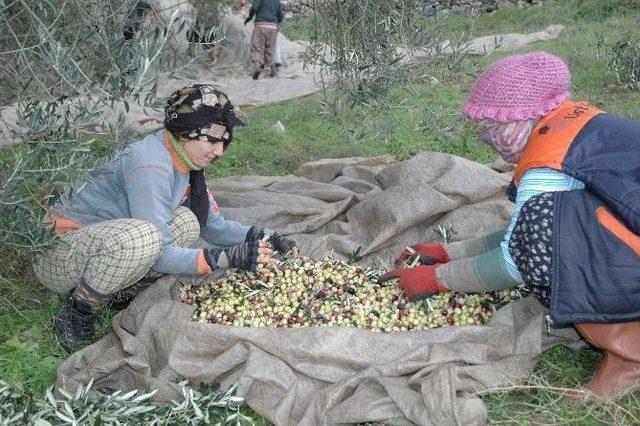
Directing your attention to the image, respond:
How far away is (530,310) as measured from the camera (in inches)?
129

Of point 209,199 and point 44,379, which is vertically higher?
point 209,199

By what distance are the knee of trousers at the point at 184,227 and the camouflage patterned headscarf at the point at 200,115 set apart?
0.48 m

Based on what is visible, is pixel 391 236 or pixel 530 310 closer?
pixel 530 310

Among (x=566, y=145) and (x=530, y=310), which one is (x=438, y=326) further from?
(x=566, y=145)

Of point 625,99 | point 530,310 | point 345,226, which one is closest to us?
point 530,310

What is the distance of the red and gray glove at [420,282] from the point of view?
325 cm

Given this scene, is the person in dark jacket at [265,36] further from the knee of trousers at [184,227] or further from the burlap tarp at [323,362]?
the burlap tarp at [323,362]

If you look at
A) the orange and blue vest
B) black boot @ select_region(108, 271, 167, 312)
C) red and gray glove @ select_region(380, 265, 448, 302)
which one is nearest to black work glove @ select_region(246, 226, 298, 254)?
black boot @ select_region(108, 271, 167, 312)

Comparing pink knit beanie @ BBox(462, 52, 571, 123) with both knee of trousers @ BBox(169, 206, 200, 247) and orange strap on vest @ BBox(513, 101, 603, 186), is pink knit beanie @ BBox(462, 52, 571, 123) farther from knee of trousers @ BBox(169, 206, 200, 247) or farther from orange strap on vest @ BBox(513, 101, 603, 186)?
knee of trousers @ BBox(169, 206, 200, 247)

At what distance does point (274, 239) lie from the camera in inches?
153

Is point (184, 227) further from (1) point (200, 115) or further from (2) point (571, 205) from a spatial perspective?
(2) point (571, 205)

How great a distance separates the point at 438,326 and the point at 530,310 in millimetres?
403

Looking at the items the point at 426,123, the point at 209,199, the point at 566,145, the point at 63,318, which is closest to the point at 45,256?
the point at 63,318

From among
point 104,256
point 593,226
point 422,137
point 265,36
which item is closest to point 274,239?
point 104,256
